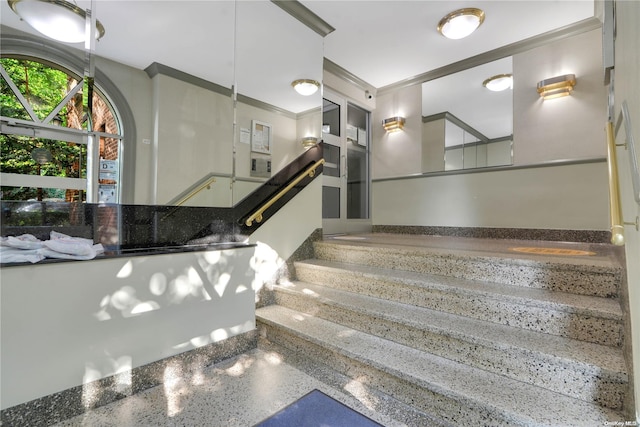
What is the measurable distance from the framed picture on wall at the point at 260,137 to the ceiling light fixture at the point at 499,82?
321 cm

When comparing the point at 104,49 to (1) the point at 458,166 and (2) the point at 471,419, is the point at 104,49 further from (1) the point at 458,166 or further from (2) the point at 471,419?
(1) the point at 458,166

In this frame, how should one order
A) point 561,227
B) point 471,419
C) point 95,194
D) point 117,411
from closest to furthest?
point 471,419
point 117,411
point 95,194
point 561,227

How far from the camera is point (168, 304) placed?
1.88m

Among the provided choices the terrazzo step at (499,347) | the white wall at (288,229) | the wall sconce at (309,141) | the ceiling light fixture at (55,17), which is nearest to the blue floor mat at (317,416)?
the terrazzo step at (499,347)

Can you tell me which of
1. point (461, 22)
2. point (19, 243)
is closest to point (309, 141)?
point (461, 22)

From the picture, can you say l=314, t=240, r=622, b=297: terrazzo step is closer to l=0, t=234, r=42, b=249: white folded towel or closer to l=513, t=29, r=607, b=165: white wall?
l=513, t=29, r=607, b=165: white wall

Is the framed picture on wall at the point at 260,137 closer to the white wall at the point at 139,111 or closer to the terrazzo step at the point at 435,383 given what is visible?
the white wall at the point at 139,111

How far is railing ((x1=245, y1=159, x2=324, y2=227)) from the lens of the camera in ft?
8.31

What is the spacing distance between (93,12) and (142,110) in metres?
0.65

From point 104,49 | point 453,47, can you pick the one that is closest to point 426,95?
point 453,47

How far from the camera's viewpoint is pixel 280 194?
2.79 m

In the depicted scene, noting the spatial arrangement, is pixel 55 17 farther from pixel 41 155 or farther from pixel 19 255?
pixel 19 255

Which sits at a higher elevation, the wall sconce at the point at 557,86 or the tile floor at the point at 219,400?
the wall sconce at the point at 557,86

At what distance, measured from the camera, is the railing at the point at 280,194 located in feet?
8.31
